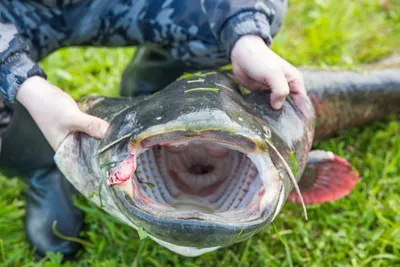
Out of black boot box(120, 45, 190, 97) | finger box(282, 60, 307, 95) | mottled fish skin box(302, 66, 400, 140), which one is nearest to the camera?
finger box(282, 60, 307, 95)

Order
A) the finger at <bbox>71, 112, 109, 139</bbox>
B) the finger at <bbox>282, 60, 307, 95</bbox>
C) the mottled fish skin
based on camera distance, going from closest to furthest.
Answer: the finger at <bbox>71, 112, 109, 139</bbox>, the finger at <bbox>282, 60, 307, 95</bbox>, the mottled fish skin

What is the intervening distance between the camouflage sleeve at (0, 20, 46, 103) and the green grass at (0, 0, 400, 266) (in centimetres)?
77

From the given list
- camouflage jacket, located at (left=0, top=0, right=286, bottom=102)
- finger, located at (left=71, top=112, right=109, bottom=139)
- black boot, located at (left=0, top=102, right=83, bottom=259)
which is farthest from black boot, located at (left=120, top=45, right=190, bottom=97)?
finger, located at (left=71, top=112, right=109, bottom=139)

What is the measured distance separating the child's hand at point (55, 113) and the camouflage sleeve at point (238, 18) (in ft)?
2.56

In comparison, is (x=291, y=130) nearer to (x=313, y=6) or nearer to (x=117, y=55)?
(x=117, y=55)

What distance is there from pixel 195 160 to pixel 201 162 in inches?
1.1

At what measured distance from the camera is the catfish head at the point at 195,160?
1.53 m

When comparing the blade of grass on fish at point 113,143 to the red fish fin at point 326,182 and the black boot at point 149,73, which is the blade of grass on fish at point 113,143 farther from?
the black boot at point 149,73

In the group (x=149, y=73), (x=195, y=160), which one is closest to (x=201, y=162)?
(x=195, y=160)

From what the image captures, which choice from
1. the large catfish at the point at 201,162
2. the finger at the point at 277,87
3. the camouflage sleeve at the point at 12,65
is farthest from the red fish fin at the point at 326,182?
the camouflage sleeve at the point at 12,65

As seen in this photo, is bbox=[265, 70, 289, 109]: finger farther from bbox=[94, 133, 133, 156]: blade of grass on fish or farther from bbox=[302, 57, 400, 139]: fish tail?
bbox=[302, 57, 400, 139]: fish tail

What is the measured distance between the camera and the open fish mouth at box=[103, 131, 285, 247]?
1523 millimetres

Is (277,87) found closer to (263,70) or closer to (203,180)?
(263,70)

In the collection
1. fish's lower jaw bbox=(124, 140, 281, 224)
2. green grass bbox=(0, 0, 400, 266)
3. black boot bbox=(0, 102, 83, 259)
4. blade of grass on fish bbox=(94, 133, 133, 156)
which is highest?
blade of grass on fish bbox=(94, 133, 133, 156)
